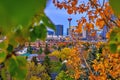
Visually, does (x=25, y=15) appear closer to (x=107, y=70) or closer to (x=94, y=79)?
(x=94, y=79)

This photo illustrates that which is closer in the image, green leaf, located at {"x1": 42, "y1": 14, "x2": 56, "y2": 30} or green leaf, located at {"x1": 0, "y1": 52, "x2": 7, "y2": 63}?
green leaf, located at {"x1": 42, "y1": 14, "x2": 56, "y2": 30}

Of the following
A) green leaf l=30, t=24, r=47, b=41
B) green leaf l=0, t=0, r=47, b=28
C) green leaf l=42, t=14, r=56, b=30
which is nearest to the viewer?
green leaf l=0, t=0, r=47, b=28

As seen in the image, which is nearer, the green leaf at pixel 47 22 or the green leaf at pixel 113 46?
the green leaf at pixel 47 22

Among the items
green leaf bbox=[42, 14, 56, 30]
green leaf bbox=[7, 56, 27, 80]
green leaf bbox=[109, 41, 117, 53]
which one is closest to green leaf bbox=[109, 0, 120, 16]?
green leaf bbox=[42, 14, 56, 30]

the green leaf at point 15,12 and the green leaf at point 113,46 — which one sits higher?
the green leaf at point 15,12

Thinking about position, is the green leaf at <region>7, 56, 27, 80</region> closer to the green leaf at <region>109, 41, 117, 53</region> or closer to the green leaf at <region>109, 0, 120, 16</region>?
the green leaf at <region>109, 41, 117, 53</region>

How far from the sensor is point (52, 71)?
29672 millimetres

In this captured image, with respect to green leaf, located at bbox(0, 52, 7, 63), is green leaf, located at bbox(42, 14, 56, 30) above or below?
above

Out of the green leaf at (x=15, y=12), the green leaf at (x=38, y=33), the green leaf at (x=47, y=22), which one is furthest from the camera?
the green leaf at (x=38, y=33)

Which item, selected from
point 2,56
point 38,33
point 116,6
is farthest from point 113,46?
point 116,6

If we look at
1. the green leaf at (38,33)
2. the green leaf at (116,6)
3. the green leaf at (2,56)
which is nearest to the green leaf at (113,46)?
the green leaf at (38,33)

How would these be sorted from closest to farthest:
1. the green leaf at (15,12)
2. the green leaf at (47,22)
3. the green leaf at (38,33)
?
1. the green leaf at (15,12)
2. the green leaf at (47,22)
3. the green leaf at (38,33)

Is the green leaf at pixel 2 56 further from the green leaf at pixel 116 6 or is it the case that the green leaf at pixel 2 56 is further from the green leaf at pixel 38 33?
the green leaf at pixel 116 6

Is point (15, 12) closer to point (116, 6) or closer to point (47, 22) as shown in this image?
point (116, 6)
